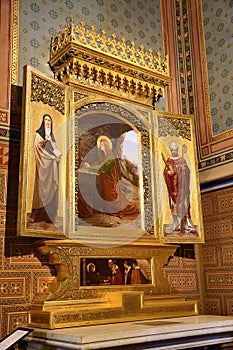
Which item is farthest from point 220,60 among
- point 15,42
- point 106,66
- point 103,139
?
point 15,42

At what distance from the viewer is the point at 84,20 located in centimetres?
606

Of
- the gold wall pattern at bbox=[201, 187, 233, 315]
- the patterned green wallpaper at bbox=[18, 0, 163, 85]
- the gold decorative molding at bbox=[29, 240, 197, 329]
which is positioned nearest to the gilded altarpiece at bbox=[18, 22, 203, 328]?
the gold decorative molding at bbox=[29, 240, 197, 329]

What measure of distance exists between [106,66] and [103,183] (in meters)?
1.48

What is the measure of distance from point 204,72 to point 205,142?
106 cm

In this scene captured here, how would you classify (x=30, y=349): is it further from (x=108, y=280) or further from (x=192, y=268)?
(x=192, y=268)

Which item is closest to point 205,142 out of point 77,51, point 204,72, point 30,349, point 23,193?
point 204,72

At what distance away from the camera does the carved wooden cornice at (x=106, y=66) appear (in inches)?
209

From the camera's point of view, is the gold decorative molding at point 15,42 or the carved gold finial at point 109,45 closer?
the gold decorative molding at point 15,42

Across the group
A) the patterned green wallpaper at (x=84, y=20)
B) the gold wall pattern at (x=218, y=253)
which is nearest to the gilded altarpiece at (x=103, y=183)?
the patterned green wallpaper at (x=84, y=20)

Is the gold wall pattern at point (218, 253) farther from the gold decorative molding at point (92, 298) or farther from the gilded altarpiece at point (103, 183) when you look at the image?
the gold decorative molding at point (92, 298)

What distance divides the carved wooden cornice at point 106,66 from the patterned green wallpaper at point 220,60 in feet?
2.62

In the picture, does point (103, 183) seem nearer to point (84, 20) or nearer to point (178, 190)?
point (178, 190)

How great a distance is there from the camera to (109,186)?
5.26 meters

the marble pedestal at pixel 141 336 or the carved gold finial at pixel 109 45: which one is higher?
the carved gold finial at pixel 109 45
